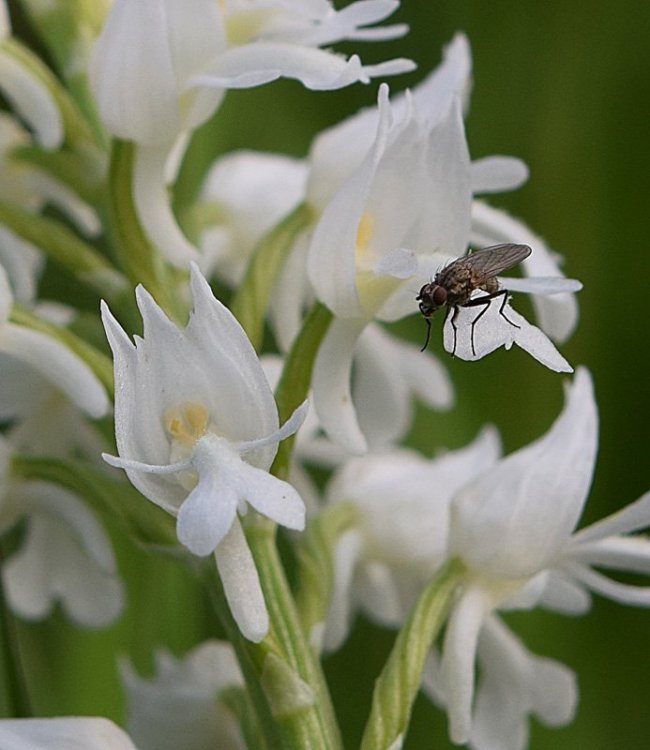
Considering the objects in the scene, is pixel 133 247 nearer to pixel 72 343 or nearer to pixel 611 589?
pixel 72 343

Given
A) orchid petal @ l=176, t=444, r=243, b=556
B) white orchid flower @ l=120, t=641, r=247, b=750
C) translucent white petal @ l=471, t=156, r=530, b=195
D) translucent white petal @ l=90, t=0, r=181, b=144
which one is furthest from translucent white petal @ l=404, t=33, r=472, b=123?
white orchid flower @ l=120, t=641, r=247, b=750

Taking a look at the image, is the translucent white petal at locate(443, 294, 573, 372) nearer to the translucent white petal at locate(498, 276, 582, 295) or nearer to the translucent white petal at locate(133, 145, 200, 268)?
the translucent white petal at locate(498, 276, 582, 295)

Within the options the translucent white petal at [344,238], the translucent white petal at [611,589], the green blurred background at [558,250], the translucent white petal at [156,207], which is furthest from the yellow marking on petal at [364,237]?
the green blurred background at [558,250]

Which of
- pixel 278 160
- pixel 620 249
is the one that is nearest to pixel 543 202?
pixel 620 249

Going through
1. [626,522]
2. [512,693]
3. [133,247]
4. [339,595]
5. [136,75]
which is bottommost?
[512,693]

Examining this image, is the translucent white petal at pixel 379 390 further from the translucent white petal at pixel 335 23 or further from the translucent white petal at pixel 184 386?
the translucent white petal at pixel 184 386

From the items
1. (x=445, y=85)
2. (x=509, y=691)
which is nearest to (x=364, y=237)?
(x=445, y=85)

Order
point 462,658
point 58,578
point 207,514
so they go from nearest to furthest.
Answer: point 207,514 < point 462,658 < point 58,578

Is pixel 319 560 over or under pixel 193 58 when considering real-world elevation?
under
